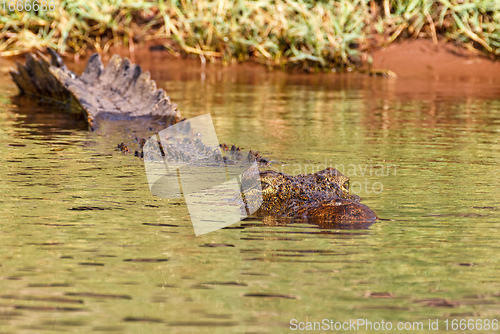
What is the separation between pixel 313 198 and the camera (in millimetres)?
5078

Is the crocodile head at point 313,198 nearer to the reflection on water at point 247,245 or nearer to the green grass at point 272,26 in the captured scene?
the reflection on water at point 247,245

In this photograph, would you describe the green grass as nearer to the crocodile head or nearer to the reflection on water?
the reflection on water

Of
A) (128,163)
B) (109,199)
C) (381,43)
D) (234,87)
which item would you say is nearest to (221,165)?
(128,163)

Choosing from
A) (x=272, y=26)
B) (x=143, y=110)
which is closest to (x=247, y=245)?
(x=143, y=110)

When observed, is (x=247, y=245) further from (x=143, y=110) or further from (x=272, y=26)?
(x=272, y=26)

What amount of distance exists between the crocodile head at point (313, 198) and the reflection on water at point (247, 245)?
162mm

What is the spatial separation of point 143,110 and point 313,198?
5.20 metres

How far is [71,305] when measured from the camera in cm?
356

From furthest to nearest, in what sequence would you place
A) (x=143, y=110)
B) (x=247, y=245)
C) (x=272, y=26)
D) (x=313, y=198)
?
(x=272, y=26) < (x=143, y=110) < (x=313, y=198) < (x=247, y=245)

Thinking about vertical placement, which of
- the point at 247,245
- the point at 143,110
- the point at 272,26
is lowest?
the point at 143,110

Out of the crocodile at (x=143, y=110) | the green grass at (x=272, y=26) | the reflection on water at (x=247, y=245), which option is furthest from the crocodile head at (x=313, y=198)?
the green grass at (x=272, y=26)

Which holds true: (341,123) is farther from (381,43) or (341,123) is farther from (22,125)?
(381,43)

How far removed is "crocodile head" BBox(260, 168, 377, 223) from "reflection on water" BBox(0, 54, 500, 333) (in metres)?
0.16

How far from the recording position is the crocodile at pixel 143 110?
16.3 feet
